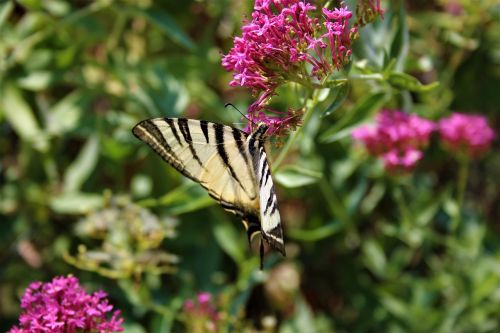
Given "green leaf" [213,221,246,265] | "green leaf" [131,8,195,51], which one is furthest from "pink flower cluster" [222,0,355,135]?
"green leaf" [213,221,246,265]

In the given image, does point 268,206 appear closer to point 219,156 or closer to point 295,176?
point 219,156

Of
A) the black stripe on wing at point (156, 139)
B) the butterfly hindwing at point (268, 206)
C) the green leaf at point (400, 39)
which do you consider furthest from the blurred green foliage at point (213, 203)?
the butterfly hindwing at point (268, 206)

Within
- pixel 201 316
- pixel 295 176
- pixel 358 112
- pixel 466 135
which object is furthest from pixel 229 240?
pixel 466 135

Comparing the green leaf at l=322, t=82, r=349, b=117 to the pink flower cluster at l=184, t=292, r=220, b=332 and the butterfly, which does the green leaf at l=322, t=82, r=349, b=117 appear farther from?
the pink flower cluster at l=184, t=292, r=220, b=332

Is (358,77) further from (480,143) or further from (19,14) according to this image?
(19,14)

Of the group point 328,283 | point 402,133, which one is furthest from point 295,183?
point 328,283

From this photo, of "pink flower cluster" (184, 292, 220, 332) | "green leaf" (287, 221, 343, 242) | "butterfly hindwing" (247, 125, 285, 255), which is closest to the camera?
"butterfly hindwing" (247, 125, 285, 255)

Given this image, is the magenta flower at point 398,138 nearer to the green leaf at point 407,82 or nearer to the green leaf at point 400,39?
the green leaf at point 400,39
